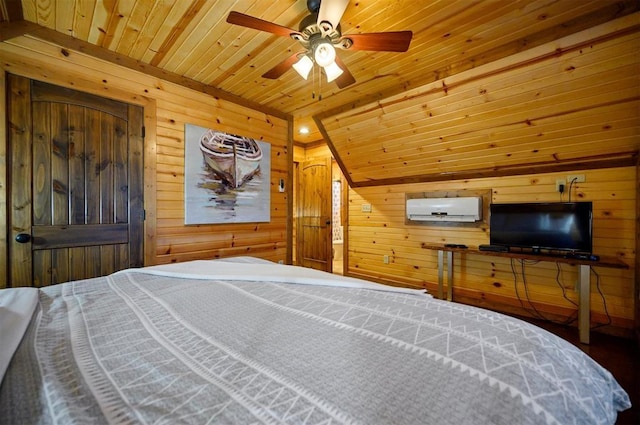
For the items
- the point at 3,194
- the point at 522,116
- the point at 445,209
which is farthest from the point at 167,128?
the point at 522,116

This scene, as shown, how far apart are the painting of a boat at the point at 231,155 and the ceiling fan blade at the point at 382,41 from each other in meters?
1.84

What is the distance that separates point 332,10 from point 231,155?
1986mm

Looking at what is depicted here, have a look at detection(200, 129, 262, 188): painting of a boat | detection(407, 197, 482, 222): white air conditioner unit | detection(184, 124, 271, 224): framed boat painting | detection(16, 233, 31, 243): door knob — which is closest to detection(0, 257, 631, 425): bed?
detection(16, 233, 31, 243): door knob

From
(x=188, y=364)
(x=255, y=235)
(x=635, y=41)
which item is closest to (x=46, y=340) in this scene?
(x=188, y=364)

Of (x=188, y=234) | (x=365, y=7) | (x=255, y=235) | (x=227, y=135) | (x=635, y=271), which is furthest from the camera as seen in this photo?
(x=255, y=235)

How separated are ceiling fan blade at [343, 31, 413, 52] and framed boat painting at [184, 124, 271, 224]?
1.86 meters

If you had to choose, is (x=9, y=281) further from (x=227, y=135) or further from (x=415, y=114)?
(x=415, y=114)

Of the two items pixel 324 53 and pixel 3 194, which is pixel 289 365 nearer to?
pixel 324 53

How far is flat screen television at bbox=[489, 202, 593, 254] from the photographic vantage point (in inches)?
95.2

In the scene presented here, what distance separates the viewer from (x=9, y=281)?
1932 mm

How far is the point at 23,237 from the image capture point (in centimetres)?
196

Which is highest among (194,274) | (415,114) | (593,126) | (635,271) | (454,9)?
(454,9)

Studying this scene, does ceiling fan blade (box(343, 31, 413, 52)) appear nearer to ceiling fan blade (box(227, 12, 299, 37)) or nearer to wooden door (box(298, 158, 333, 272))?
ceiling fan blade (box(227, 12, 299, 37))

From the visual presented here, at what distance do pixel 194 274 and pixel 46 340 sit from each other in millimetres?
743
